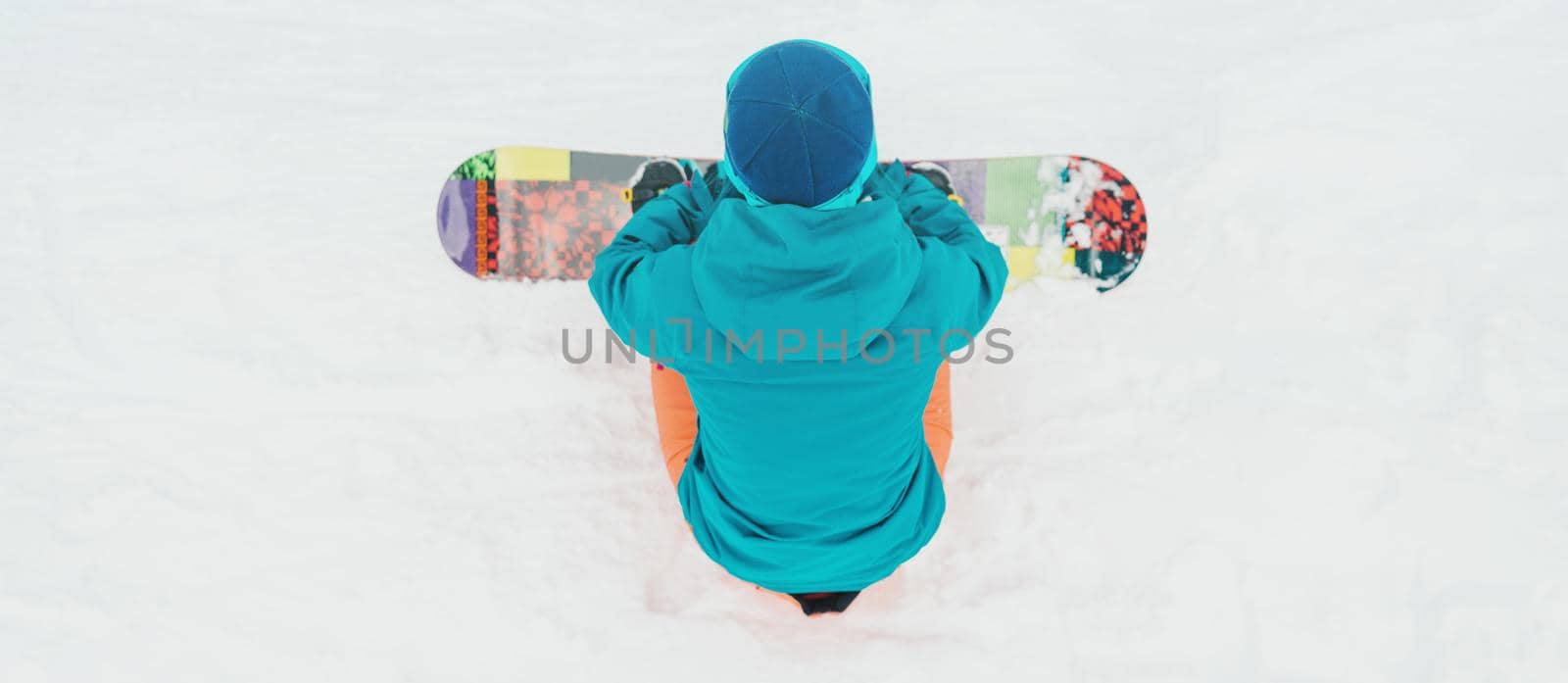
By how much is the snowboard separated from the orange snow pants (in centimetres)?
44

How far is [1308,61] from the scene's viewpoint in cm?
206

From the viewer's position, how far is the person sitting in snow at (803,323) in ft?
3.22

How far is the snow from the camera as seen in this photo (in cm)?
164

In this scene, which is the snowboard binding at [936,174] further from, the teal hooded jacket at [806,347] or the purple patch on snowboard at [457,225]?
the purple patch on snowboard at [457,225]

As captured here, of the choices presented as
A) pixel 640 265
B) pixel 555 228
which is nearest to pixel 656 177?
pixel 555 228

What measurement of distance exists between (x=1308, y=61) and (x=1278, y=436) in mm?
926

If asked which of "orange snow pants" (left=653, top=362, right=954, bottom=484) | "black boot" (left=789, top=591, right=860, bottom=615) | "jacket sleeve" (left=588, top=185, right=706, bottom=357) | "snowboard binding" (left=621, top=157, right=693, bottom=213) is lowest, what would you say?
"black boot" (left=789, top=591, right=860, bottom=615)

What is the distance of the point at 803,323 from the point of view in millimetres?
1021

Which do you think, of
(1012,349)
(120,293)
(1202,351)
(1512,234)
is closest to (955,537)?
(1012,349)

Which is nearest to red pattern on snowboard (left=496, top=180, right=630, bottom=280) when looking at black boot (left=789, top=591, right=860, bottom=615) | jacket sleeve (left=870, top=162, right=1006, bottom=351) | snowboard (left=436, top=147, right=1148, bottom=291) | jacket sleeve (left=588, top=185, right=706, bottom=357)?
snowboard (left=436, top=147, right=1148, bottom=291)

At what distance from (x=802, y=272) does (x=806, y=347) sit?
111mm

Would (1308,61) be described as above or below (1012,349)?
above

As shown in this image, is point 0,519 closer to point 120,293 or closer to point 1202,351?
point 120,293

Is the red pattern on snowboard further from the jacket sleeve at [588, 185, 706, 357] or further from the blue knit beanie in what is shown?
the blue knit beanie
